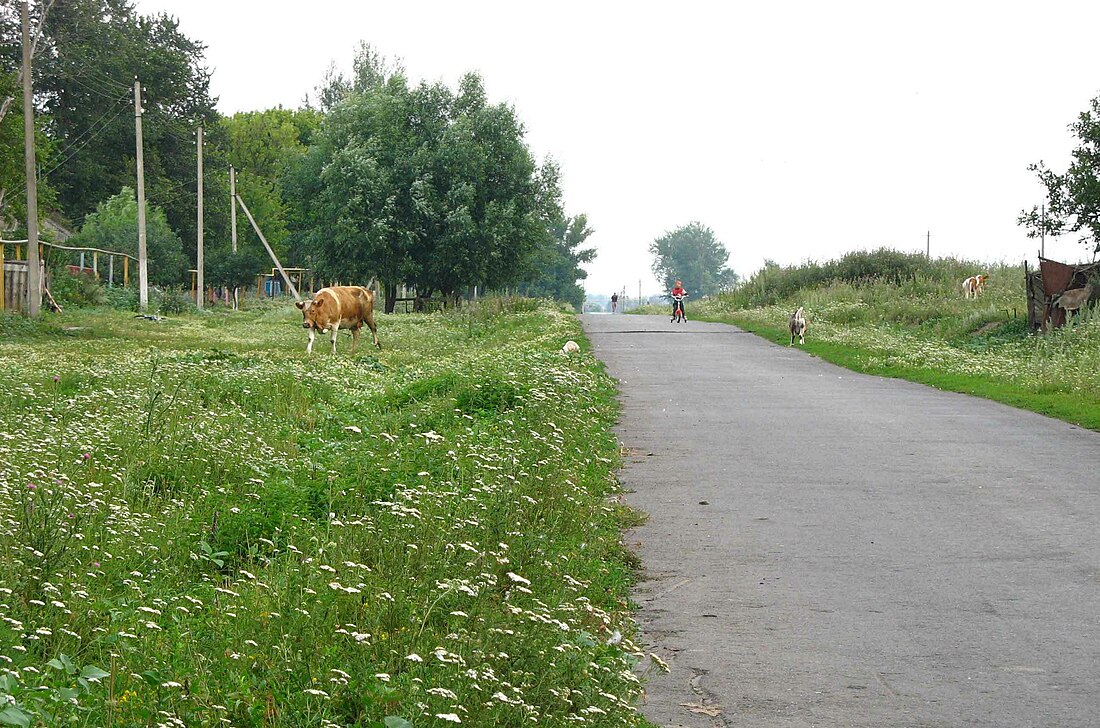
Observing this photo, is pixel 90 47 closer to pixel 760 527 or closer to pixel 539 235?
pixel 539 235

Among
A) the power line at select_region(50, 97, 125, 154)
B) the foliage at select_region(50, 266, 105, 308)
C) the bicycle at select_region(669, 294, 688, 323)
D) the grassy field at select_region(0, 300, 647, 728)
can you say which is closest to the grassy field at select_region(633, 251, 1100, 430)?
the bicycle at select_region(669, 294, 688, 323)

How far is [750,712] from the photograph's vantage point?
17.7ft

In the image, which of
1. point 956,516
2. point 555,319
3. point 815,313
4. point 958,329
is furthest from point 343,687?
point 815,313

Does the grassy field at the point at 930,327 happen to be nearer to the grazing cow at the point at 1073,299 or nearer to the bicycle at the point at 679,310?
the grazing cow at the point at 1073,299

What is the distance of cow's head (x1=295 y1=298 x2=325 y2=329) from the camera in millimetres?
28078

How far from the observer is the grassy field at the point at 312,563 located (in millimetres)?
4488

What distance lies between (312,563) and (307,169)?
63.2m

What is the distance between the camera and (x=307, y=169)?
67000 mm

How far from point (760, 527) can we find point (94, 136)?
7201 cm

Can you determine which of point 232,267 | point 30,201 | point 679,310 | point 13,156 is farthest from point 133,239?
point 679,310

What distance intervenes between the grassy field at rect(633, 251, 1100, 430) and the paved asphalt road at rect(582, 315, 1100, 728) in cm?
391

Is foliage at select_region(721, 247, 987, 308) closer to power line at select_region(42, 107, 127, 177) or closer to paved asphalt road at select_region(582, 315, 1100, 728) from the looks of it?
paved asphalt road at select_region(582, 315, 1100, 728)

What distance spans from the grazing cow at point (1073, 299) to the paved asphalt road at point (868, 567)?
43.9 feet

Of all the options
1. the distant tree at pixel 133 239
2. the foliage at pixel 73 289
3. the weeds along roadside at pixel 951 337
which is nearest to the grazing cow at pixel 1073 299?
the weeds along roadside at pixel 951 337
